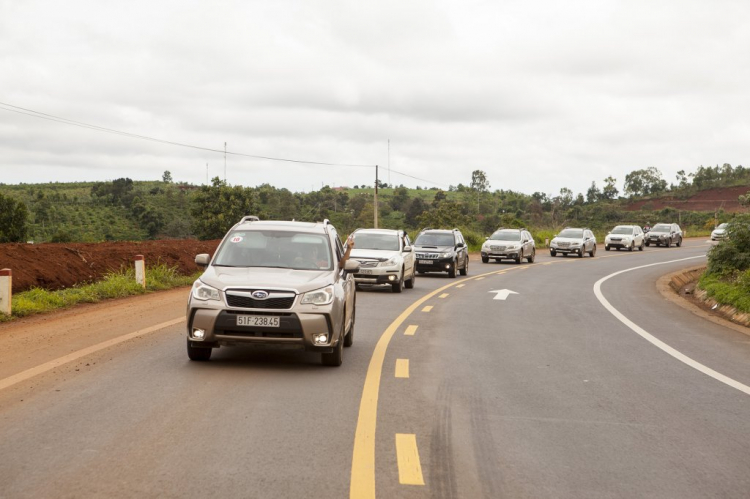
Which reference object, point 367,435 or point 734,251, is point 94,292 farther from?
point 734,251

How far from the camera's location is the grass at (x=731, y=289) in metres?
17.0

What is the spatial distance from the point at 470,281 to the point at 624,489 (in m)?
21.0

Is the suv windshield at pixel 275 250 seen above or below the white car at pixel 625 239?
above

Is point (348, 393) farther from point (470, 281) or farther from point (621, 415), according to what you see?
point (470, 281)

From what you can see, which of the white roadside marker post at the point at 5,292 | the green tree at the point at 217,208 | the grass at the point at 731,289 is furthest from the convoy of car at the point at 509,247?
the green tree at the point at 217,208

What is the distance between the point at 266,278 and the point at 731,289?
14005mm

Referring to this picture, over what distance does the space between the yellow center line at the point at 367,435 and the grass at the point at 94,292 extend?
7127 mm

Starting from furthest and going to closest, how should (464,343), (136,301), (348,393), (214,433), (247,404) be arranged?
(136,301) → (464,343) → (348,393) → (247,404) → (214,433)

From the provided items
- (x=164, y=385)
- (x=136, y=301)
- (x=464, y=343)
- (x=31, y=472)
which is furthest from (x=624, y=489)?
(x=136, y=301)

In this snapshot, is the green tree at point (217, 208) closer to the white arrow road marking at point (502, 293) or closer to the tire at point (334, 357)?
the white arrow road marking at point (502, 293)

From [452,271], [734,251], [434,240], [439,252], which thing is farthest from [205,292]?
[434,240]

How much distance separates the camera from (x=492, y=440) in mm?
5988

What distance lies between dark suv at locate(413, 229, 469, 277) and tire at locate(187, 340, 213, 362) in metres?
18.6

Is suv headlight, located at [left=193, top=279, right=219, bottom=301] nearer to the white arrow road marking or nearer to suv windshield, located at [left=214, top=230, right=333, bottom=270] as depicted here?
suv windshield, located at [left=214, top=230, right=333, bottom=270]
